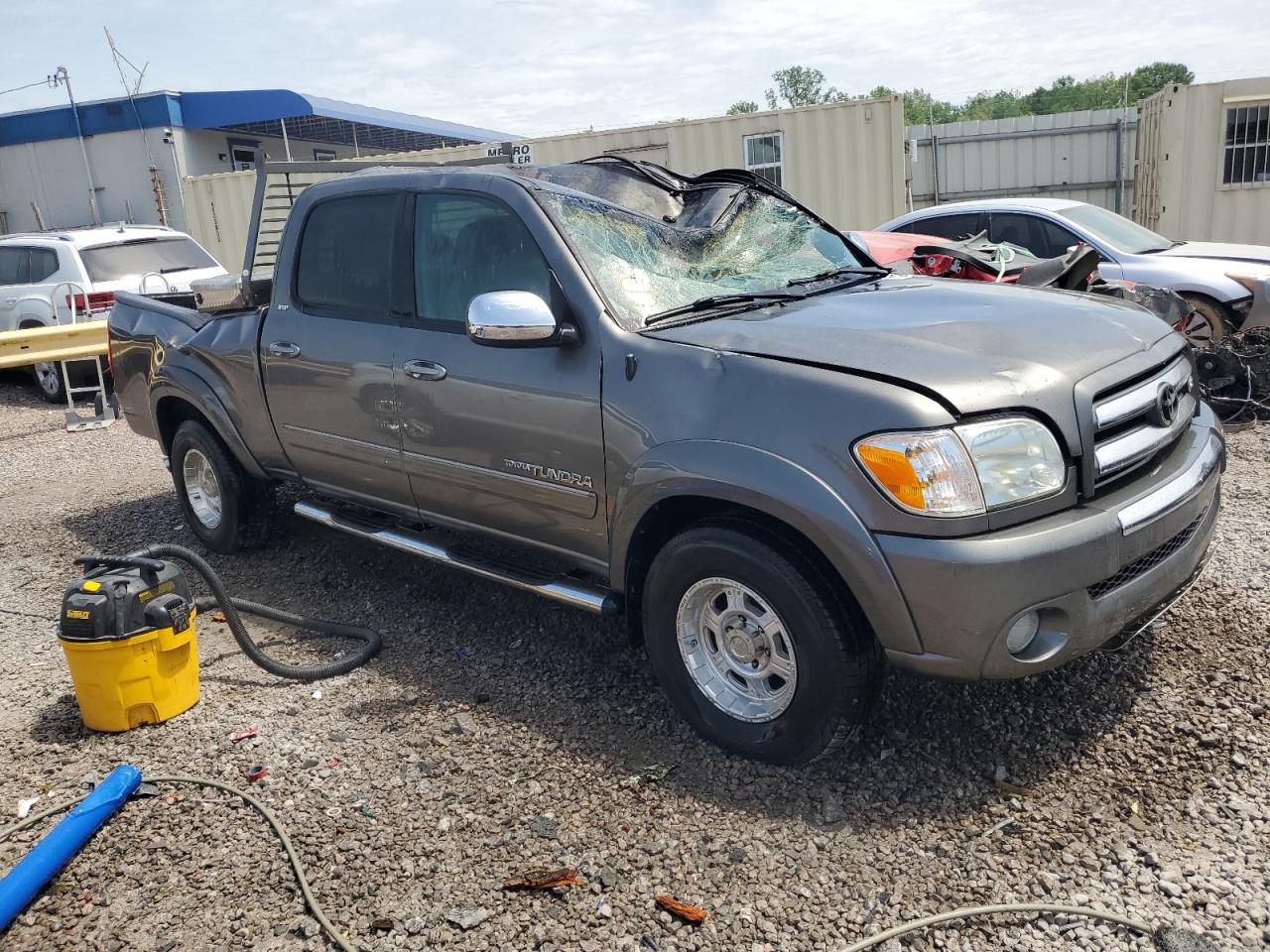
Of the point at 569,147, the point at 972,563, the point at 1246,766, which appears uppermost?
the point at 569,147

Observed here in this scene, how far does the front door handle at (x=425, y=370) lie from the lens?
398 cm

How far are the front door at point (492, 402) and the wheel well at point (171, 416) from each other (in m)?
2.16

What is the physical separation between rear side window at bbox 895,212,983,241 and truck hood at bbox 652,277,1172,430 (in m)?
6.56

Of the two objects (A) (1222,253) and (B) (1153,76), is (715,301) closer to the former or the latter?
(A) (1222,253)

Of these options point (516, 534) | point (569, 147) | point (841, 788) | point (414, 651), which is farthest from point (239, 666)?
point (569, 147)

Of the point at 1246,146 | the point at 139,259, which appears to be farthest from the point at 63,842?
the point at 1246,146

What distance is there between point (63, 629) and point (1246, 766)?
13.3ft

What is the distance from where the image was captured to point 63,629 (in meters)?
3.73

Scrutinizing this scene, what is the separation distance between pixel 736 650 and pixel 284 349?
275 centimetres

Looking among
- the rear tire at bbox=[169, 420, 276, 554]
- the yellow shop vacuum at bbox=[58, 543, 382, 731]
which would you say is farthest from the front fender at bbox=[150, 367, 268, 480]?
the yellow shop vacuum at bbox=[58, 543, 382, 731]

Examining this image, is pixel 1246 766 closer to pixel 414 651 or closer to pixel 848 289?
pixel 848 289

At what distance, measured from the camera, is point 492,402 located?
12.4ft

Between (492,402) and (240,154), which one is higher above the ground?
(240,154)

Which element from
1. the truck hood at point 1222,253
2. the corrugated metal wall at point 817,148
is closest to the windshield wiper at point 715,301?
the truck hood at point 1222,253
